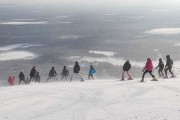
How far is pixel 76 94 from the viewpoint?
1586 cm

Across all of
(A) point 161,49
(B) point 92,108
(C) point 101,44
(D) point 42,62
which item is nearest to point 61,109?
(B) point 92,108

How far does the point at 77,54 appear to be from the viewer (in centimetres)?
5234

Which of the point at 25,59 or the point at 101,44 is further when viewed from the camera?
the point at 101,44

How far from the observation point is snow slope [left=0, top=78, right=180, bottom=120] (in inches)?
476

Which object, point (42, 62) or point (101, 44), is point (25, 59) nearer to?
point (42, 62)

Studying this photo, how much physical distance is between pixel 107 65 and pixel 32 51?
17.5 m

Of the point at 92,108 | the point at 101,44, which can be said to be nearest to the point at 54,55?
the point at 101,44

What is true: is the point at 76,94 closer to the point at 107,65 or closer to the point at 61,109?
the point at 61,109

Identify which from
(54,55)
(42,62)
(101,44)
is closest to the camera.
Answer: (42,62)

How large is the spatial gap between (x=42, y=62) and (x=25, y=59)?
3.39 metres

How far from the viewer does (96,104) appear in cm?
1371

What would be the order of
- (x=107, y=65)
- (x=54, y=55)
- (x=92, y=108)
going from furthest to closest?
(x=54, y=55) → (x=107, y=65) → (x=92, y=108)

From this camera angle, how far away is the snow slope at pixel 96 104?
39.6ft

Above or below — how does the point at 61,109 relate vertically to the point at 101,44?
below
